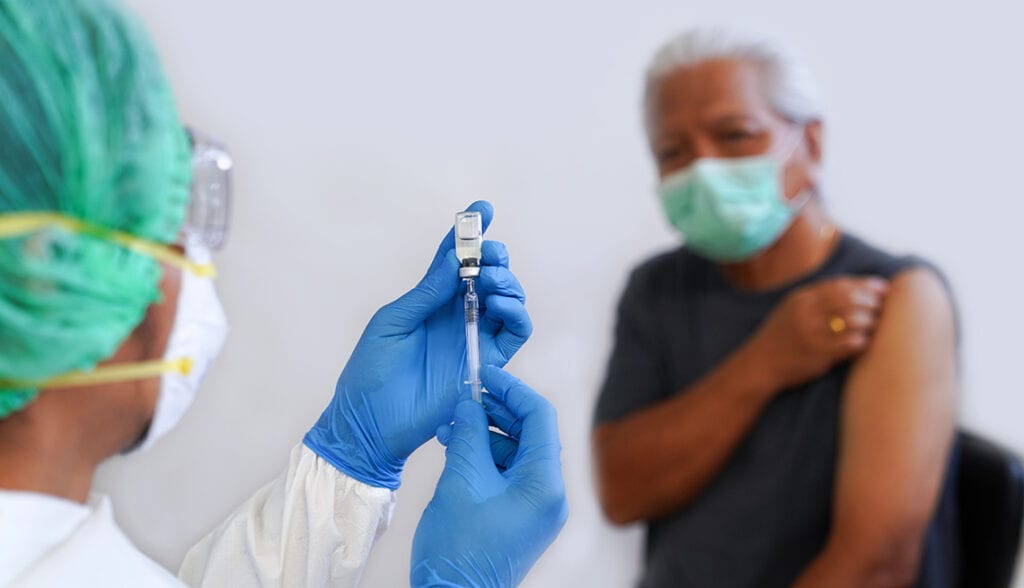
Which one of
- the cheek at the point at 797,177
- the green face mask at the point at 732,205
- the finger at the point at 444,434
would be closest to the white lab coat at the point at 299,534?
A: the finger at the point at 444,434

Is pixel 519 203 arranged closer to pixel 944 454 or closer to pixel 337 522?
pixel 337 522

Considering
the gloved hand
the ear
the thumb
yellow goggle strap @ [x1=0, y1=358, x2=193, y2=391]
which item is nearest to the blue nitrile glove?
the thumb

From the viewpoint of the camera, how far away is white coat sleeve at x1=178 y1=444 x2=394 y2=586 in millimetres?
1126

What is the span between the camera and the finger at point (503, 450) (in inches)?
44.1

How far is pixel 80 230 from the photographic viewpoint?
2.40 ft

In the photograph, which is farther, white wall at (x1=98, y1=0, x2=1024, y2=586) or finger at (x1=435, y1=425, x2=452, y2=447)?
finger at (x1=435, y1=425, x2=452, y2=447)

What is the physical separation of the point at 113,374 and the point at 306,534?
1.38 feet

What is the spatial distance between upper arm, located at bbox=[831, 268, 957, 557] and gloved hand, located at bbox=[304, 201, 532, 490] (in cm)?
44

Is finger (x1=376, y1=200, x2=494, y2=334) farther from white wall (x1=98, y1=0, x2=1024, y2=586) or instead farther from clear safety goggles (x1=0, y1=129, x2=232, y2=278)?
clear safety goggles (x1=0, y1=129, x2=232, y2=278)

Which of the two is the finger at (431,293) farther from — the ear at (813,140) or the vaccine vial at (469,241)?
the ear at (813,140)

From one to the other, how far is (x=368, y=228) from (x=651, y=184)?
0.48 m

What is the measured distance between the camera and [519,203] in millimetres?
1197

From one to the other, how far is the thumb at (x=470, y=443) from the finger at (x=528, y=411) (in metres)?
0.04

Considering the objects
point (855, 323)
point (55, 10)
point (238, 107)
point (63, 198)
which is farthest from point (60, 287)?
point (855, 323)
